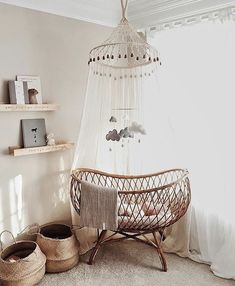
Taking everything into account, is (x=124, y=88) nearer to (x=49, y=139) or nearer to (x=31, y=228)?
(x=49, y=139)

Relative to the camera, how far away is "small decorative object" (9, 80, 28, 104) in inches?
95.7

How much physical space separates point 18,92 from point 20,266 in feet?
4.54

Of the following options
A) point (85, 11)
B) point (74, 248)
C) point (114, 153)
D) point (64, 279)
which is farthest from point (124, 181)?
point (85, 11)

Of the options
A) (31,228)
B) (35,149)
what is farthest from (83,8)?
(31,228)

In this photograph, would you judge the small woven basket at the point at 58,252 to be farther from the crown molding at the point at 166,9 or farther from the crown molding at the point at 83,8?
the crown molding at the point at 166,9

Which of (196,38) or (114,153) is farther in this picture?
(114,153)

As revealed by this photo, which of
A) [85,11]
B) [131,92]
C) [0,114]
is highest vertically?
[85,11]

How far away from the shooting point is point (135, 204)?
2451 mm

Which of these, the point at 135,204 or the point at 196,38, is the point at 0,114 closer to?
the point at 135,204

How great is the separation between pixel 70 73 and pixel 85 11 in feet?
2.01

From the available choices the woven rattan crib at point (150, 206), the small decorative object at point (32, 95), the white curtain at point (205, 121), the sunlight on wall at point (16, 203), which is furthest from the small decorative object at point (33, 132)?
the white curtain at point (205, 121)

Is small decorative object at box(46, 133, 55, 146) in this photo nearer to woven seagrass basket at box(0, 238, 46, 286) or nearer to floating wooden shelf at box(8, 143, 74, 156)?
floating wooden shelf at box(8, 143, 74, 156)

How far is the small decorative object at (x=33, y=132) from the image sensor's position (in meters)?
2.54

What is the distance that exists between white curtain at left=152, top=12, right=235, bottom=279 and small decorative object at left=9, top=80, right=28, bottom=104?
1198 mm
